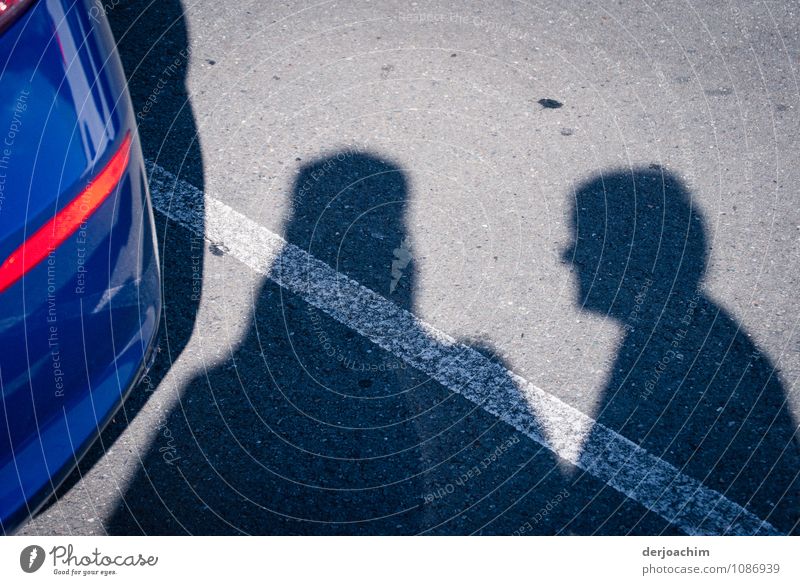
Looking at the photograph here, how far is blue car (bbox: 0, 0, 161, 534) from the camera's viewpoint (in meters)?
1.77

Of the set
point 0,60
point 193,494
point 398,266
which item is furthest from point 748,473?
point 0,60

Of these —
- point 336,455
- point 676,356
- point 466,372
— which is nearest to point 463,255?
point 466,372

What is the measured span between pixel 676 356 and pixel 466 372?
2.66ft

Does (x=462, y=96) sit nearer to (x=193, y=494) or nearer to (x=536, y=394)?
(x=536, y=394)

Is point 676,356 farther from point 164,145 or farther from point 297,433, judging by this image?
point 164,145

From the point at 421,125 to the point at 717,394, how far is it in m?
1.82

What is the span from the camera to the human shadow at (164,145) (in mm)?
2951

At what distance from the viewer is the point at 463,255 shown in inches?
135

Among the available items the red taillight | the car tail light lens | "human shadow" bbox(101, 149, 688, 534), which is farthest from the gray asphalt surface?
the car tail light lens

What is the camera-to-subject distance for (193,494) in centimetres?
272

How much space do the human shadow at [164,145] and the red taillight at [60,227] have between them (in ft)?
3.44

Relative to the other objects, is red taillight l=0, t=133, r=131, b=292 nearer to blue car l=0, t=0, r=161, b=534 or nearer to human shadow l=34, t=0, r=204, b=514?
blue car l=0, t=0, r=161, b=534

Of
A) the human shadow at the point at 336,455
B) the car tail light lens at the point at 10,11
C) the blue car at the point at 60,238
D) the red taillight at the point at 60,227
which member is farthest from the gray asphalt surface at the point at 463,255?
the car tail light lens at the point at 10,11

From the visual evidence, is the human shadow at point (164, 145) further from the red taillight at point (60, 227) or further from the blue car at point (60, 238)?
the red taillight at point (60, 227)
